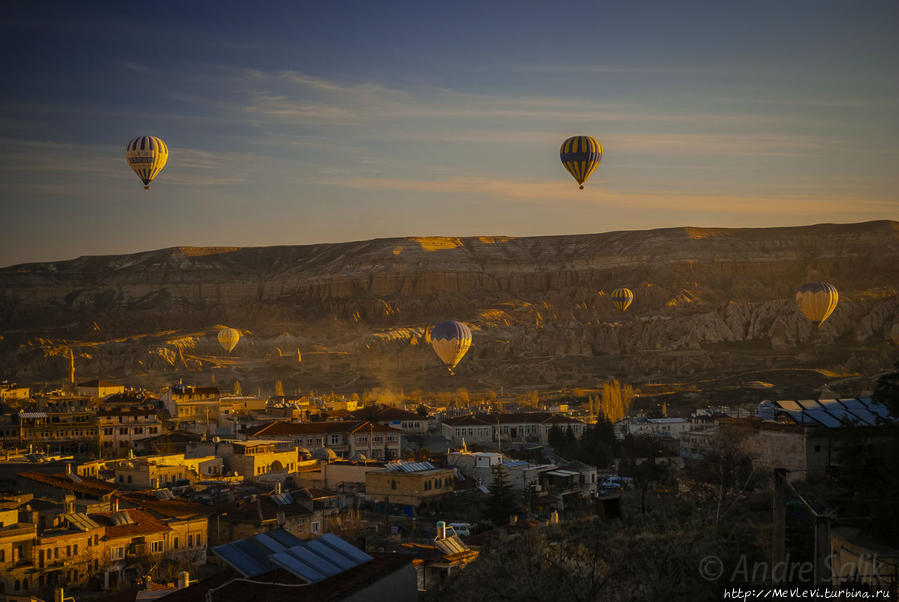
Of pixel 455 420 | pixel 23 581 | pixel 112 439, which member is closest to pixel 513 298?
pixel 455 420

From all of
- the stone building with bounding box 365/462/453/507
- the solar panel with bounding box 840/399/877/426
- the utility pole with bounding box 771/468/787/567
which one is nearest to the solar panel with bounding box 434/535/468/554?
the utility pole with bounding box 771/468/787/567

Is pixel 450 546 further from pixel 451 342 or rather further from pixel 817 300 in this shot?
pixel 817 300

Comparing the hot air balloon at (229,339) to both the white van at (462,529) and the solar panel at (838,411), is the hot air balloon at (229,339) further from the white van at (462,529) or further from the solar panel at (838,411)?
the white van at (462,529)

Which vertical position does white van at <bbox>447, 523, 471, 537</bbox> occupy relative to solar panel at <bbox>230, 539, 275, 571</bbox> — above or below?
below

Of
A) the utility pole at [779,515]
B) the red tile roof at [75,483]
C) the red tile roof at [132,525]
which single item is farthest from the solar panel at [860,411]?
the red tile roof at [75,483]

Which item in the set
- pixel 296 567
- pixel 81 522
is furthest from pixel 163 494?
pixel 296 567

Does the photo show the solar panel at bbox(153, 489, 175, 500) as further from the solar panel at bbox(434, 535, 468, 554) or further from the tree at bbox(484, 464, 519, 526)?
the solar panel at bbox(434, 535, 468, 554)

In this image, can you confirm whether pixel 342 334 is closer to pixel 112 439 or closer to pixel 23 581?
pixel 112 439
